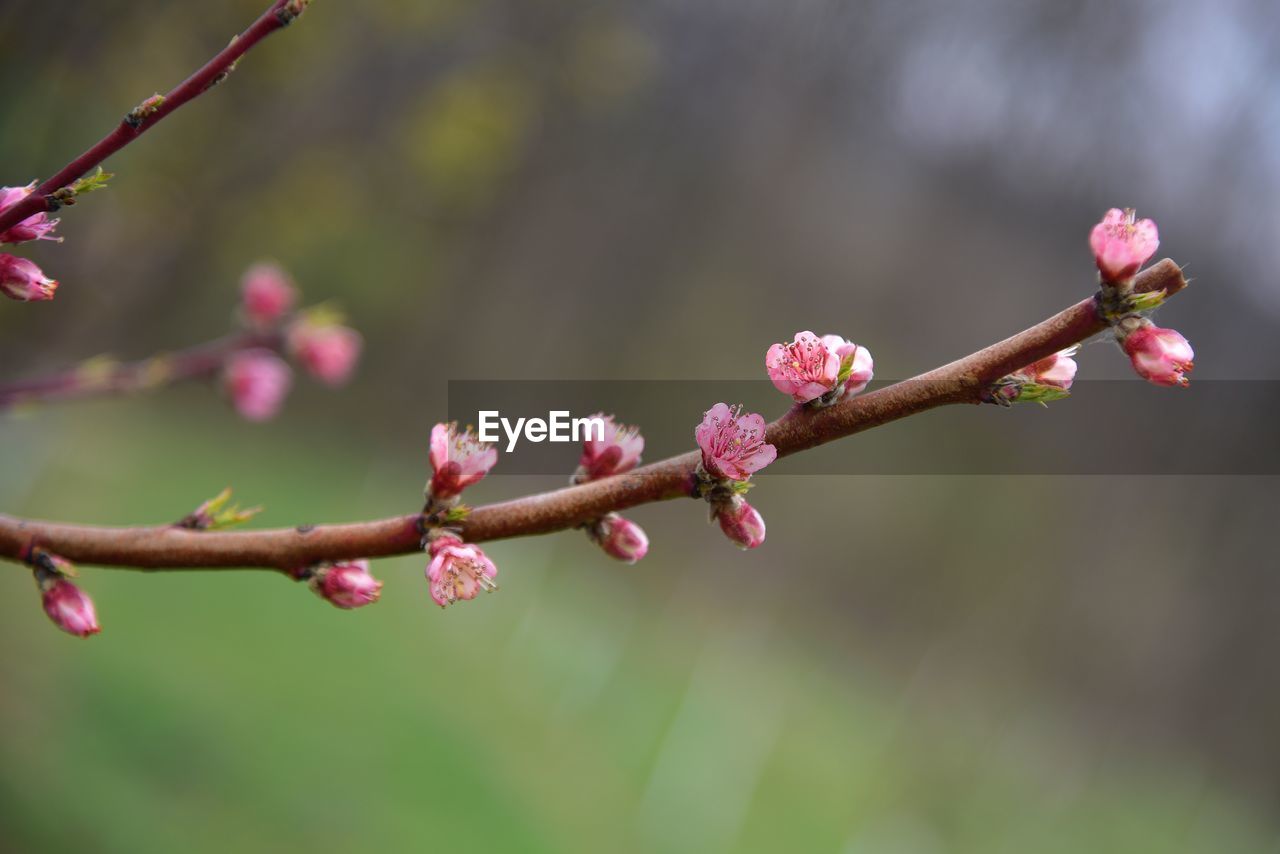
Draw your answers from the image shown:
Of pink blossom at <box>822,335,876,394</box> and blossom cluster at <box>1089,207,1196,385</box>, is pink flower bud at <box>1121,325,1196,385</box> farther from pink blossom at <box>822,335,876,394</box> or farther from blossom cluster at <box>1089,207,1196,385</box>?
pink blossom at <box>822,335,876,394</box>

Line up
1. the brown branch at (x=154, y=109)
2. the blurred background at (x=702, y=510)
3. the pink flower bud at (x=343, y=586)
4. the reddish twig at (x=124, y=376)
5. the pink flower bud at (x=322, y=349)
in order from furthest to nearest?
the blurred background at (x=702, y=510)
the pink flower bud at (x=322, y=349)
the reddish twig at (x=124, y=376)
the pink flower bud at (x=343, y=586)
the brown branch at (x=154, y=109)

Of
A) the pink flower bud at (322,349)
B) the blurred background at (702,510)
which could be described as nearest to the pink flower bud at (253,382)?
the pink flower bud at (322,349)

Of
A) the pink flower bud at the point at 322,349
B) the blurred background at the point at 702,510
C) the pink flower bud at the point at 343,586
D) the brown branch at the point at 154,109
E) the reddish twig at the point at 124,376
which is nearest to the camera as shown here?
the brown branch at the point at 154,109

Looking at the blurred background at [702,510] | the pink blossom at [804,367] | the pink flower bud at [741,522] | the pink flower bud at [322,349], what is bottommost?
the pink flower bud at [741,522]

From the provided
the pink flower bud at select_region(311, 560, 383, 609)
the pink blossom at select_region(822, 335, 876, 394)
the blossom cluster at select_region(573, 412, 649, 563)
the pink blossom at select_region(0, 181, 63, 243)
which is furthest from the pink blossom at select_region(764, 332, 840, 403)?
the pink blossom at select_region(0, 181, 63, 243)

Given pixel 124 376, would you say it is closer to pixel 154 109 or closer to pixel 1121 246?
pixel 154 109

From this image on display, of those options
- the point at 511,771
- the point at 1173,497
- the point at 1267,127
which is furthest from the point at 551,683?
the point at 1267,127

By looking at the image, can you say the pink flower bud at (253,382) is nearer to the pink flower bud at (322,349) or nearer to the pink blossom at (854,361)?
the pink flower bud at (322,349)
